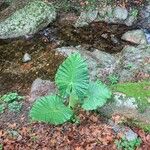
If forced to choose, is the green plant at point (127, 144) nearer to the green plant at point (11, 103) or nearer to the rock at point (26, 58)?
the green plant at point (11, 103)

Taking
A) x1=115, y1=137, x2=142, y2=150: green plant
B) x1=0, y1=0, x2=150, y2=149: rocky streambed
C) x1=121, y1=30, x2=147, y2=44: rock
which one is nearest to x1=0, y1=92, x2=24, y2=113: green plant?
x1=0, y1=0, x2=150, y2=149: rocky streambed

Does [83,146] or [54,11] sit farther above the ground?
[83,146]

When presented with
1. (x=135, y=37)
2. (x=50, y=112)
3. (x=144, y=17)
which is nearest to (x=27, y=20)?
(x=135, y=37)

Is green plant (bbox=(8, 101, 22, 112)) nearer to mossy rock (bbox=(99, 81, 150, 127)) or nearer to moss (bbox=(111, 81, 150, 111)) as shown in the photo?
mossy rock (bbox=(99, 81, 150, 127))

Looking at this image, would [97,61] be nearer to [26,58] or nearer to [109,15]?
[26,58]

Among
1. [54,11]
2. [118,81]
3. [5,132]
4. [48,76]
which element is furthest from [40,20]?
[5,132]

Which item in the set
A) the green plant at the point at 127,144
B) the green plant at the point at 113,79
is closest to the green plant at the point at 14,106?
the green plant at the point at 113,79

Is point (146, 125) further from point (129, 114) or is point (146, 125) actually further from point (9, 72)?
point (9, 72)

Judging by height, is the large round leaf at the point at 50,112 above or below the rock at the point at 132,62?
above
